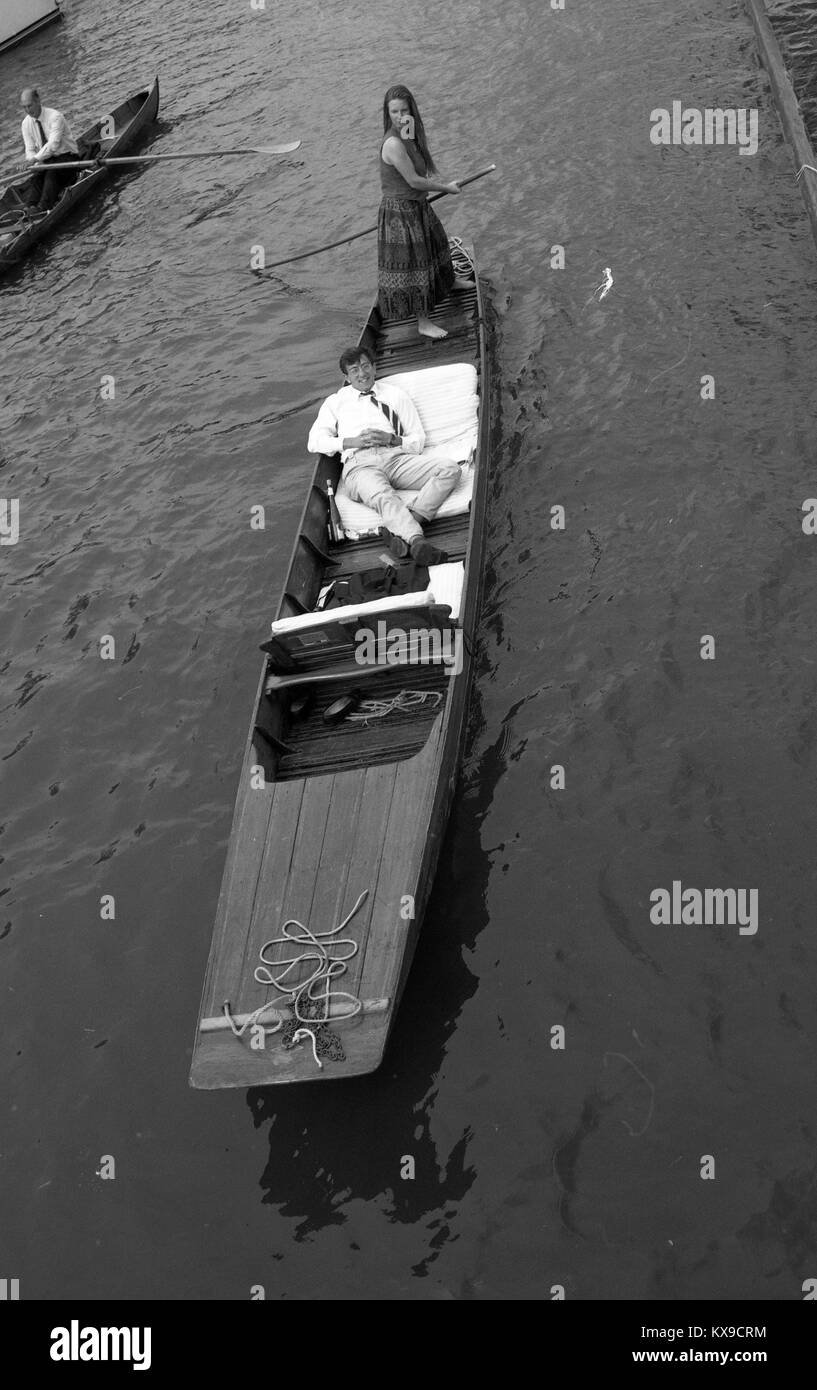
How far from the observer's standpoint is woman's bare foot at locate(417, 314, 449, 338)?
13242mm

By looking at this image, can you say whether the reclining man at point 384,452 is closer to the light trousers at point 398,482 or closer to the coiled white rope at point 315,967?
the light trousers at point 398,482

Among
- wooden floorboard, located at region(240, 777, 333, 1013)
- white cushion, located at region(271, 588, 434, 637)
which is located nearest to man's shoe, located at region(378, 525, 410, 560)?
white cushion, located at region(271, 588, 434, 637)

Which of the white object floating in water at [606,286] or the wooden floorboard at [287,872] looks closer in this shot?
the wooden floorboard at [287,872]

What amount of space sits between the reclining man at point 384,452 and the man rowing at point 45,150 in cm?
1113

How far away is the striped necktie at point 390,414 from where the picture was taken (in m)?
11.0

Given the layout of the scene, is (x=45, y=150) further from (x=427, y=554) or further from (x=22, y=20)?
(x=427, y=554)

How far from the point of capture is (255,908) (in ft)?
25.1

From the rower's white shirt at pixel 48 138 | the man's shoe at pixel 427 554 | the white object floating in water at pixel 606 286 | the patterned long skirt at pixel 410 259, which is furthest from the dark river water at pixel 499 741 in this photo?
the rower's white shirt at pixel 48 138

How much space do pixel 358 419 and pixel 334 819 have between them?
4565 millimetres

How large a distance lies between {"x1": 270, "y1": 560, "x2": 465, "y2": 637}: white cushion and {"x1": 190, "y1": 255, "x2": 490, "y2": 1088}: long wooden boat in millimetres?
17

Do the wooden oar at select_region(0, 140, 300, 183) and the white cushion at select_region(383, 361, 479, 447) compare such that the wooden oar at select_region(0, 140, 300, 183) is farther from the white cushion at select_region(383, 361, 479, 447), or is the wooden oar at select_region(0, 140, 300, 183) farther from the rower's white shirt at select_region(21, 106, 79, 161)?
the white cushion at select_region(383, 361, 479, 447)

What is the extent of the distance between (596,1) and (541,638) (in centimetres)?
1646

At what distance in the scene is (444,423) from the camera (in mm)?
11711

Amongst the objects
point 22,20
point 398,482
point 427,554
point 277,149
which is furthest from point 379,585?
point 22,20
